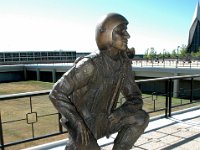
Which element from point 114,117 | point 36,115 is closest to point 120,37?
point 114,117

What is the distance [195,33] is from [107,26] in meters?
74.7

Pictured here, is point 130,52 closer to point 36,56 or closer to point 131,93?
point 131,93

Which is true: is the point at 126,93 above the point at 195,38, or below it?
below

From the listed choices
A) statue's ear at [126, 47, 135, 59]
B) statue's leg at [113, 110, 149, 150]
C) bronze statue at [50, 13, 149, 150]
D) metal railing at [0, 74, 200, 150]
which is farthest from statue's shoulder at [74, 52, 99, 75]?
metal railing at [0, 74, 200, 150]

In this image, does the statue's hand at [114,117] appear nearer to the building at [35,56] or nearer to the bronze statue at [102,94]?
the bronze statue at [102,94]

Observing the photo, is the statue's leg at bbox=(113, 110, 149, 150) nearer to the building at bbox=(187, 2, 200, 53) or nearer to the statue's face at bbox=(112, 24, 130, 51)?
the statue's face at bbox=(112, 24, 130, 51)

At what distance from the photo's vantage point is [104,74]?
2.19 meters

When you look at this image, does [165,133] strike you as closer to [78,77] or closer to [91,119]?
[91,119]

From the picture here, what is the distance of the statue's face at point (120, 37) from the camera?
2.15 metres

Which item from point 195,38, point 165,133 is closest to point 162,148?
point 165,133

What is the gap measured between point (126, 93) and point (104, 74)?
40cm

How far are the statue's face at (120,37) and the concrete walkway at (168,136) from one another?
1.92m

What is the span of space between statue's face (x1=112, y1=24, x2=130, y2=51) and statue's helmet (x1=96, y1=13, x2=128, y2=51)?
3 cm

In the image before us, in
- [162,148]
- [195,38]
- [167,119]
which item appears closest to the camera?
[162,148]
